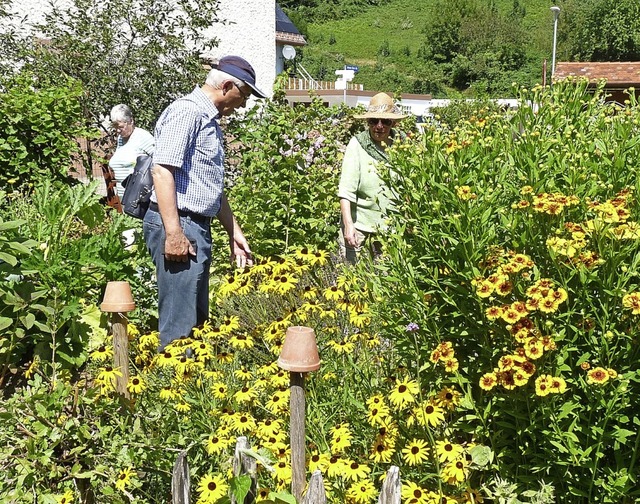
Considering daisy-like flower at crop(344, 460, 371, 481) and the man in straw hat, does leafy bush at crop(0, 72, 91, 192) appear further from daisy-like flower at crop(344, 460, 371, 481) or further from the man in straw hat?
daisy-like flower at crop(344, 460, 371, 481)

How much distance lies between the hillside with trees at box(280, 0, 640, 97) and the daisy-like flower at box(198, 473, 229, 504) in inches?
2123

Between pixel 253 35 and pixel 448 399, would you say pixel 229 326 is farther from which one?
pixel 253 35

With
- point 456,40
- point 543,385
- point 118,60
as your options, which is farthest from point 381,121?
point 456,40

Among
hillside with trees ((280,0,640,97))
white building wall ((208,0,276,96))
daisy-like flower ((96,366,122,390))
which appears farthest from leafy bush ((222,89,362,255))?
hillside with trees ((280,0,640,97))

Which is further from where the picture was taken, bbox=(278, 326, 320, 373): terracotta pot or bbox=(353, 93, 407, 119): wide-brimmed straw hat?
bbox=(353, 93, 407, 119): wide-brimmed straw hat

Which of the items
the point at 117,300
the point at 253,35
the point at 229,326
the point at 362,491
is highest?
the point at 253,35

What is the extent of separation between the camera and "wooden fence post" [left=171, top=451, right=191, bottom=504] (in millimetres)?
1933

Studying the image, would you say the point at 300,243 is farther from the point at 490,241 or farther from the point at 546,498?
the point at 546,498

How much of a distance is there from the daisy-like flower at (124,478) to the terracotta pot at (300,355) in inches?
24.1

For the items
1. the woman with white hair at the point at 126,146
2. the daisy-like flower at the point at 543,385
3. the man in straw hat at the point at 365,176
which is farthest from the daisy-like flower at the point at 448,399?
the woman with white hair at the point at 126,146

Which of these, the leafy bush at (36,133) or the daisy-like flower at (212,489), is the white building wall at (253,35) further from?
the daisy-like flower at (212,489)

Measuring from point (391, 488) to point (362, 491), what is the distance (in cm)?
24

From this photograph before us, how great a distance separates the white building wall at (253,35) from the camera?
15648 mm

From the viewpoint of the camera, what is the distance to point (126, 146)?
17.7ft
